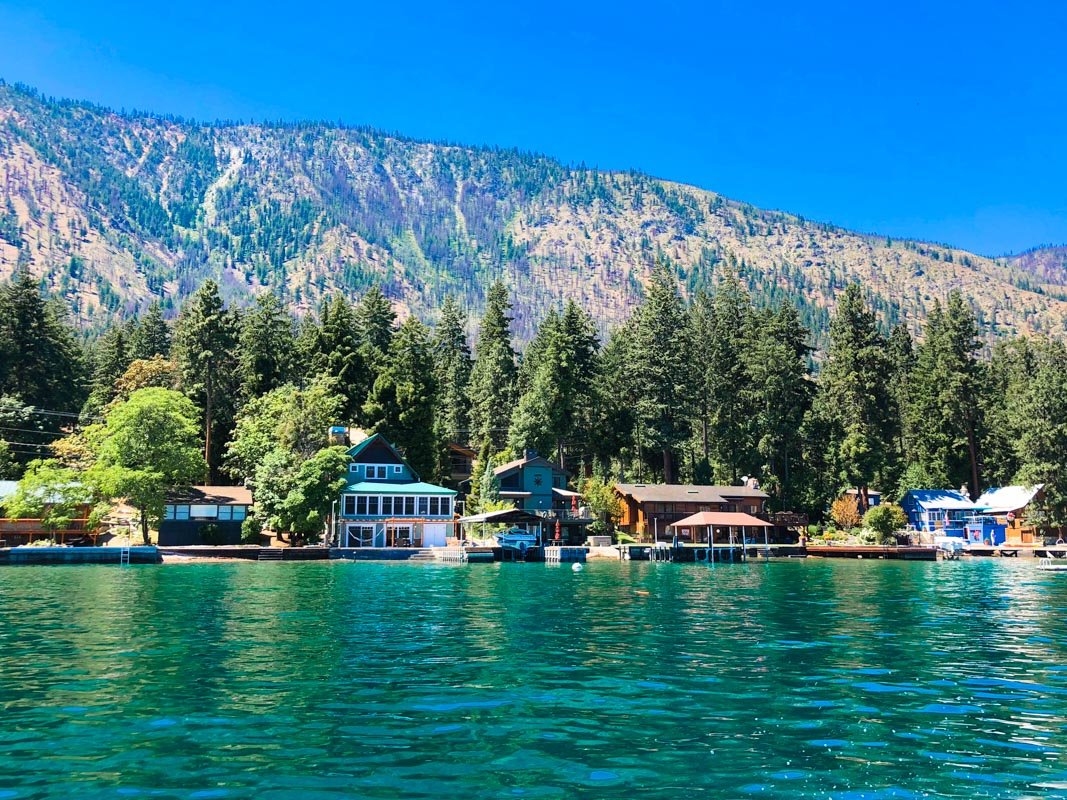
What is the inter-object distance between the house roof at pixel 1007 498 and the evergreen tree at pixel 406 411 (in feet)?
193

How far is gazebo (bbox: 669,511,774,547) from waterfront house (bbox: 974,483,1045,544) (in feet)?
79.7

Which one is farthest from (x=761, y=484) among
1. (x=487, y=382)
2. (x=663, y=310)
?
(x=487, y=382)

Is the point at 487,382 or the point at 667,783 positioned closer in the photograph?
the point at 667,783

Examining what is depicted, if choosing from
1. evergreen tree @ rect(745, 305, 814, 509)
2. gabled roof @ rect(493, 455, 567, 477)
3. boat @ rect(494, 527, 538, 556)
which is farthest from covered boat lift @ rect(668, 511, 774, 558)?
gabled roof @ rect(493, 455, 567, 477)

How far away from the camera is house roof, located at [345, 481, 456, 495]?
256ft

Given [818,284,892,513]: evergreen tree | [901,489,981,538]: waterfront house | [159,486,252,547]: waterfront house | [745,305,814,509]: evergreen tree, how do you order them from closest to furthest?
[159,486,252,547]: waterfront house
[818,284,892,513]: evergreen tree
[901,489,981,538]: waterfront house
[745,305,814,509]: evergreen tree

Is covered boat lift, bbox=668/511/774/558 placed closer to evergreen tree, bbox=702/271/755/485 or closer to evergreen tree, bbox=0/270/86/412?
evergreen tree, bbox=702/271/755/485

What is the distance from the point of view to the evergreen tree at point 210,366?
289 ft

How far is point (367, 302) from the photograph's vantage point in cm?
11181

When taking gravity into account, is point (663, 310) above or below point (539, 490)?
above

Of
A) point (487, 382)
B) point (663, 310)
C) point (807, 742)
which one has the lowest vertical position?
point (807, 742)

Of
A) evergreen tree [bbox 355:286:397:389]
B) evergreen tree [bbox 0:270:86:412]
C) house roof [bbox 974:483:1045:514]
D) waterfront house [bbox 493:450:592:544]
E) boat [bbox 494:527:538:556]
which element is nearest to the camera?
boat [bbox 494:527:538:556]

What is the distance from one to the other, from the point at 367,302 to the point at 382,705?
9927 cm

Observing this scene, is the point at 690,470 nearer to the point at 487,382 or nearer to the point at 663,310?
the point at 663,310
